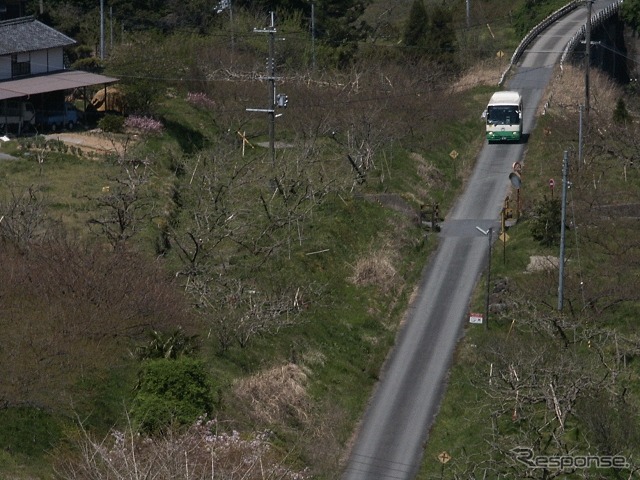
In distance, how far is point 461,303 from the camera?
165ft

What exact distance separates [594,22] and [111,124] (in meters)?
41.1

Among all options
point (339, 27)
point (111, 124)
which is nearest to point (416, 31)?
point (339, 27)

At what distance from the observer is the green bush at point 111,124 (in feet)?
209

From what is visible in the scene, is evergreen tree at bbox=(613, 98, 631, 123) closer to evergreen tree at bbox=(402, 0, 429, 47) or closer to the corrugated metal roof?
evergreen tree at bbox=(402, 0, 429, 47)

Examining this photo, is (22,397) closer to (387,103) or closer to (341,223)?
(341,223)

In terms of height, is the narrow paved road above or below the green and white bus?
below

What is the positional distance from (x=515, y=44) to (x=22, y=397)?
64453 millimetres

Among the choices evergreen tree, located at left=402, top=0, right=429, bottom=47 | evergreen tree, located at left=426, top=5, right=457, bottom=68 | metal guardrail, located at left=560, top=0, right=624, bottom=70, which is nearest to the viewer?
evergreen tree, located at left=426, top=5, right=457, bottom=68

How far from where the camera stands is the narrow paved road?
39.5 meters

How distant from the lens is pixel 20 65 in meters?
68.0

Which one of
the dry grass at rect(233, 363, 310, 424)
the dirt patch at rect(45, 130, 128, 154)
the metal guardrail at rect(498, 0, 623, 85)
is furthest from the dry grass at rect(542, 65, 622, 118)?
the dry grass at rect(233, 363, 310, 424)

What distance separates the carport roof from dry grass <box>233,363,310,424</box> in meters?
25.9

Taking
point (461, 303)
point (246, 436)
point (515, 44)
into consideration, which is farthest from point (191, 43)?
point (246, 436)

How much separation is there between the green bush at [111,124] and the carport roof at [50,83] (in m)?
2.30
